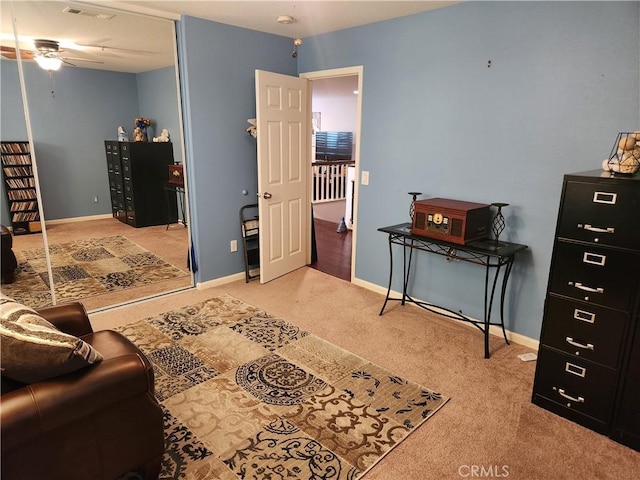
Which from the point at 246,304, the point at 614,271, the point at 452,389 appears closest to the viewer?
the point at 614,271

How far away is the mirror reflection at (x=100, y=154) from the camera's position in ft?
12.8

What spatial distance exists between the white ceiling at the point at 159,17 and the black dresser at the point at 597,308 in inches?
76.2

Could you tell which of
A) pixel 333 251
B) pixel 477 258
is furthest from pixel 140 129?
pixel 477 258

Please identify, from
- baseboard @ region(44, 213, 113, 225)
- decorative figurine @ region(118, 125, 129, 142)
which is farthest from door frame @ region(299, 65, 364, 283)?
baseboard @ region(44, 213, 113, 225)

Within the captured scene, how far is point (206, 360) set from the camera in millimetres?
2754

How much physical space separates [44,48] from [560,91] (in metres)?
5.02

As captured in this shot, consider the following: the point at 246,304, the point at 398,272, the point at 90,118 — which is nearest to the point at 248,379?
the point at 246,304

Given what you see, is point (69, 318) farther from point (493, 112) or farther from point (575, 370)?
point (493, 112)

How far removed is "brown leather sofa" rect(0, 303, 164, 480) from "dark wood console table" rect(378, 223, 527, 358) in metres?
2.12

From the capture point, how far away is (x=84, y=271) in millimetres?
4402

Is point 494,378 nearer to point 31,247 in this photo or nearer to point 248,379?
point 248,379

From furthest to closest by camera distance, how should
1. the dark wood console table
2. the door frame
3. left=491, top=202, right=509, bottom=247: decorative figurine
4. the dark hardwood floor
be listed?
the dark hardwood floor
the door frame
left=491, top=202, right=509, bottom=247: decorative figurine
the dark wood console table

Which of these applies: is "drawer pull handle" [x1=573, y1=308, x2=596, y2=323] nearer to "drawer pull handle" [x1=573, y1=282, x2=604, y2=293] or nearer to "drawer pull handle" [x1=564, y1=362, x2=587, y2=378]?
"drawer pull handle" [x1=573, y1=282, x2=604, y2=293]

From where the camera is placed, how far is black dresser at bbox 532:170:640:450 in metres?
1.94
